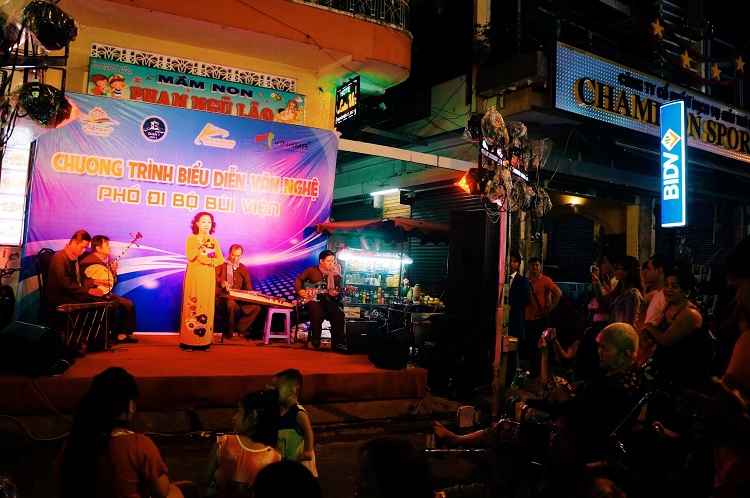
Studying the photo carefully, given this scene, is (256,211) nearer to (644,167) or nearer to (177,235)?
(177,235)

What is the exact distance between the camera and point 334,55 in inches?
434

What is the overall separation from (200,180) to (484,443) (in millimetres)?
7638

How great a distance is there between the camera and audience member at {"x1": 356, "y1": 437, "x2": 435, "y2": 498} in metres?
2.09

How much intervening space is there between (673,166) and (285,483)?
1051 cm

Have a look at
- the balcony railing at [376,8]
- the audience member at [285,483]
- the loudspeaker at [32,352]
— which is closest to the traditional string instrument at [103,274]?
the loudspeaker at [32,352]

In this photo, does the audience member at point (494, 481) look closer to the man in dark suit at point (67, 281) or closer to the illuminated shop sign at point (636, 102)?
the man in dark suit at point (67, 281)

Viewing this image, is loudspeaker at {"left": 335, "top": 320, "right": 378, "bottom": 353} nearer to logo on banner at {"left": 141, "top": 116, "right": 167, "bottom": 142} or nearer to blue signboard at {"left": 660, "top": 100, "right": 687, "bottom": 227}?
logo on banner at {"left": 141, "top": 116, "right": 167, "bottom": 142}

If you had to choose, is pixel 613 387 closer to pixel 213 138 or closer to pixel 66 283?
pixel 66 283

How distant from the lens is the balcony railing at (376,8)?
11.1 metres

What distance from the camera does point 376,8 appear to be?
11.4 m

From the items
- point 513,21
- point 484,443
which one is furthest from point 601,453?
point 513,21

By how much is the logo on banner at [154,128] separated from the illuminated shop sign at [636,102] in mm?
7445

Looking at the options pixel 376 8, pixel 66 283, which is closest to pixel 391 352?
pixel 66 283

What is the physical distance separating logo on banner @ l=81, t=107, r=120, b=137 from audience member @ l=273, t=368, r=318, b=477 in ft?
24.1
